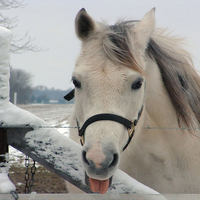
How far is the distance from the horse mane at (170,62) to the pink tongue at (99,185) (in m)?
0.85

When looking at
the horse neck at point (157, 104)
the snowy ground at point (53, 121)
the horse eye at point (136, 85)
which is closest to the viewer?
the horse eye at point (136, 85)

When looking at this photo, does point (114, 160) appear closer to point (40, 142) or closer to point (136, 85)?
point (40, 142)

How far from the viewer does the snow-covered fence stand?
4.36ft

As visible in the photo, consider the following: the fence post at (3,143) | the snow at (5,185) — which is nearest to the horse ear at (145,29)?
the fence post at (3,143)

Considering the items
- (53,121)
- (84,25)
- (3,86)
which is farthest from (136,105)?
(53,121)

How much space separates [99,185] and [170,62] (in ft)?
4.65

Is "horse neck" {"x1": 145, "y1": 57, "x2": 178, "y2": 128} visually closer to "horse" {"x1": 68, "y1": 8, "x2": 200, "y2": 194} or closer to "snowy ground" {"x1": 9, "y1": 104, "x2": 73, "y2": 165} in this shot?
"horse" {"x1": 68, "y1": 8, "x2": 200, "y2": 194}

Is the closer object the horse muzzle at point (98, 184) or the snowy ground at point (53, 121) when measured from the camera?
the horse muzzle at point (98, 184)

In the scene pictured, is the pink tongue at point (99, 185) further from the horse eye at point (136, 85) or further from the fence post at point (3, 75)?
the horse eye at point (136, 85)

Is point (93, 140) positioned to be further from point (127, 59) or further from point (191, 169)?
point (191, 169)

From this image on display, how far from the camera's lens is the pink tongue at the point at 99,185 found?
1.33 metres

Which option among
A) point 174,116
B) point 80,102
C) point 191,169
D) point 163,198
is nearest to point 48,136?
point 80,102

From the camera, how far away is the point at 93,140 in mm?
1364

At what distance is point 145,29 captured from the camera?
1.94 m
